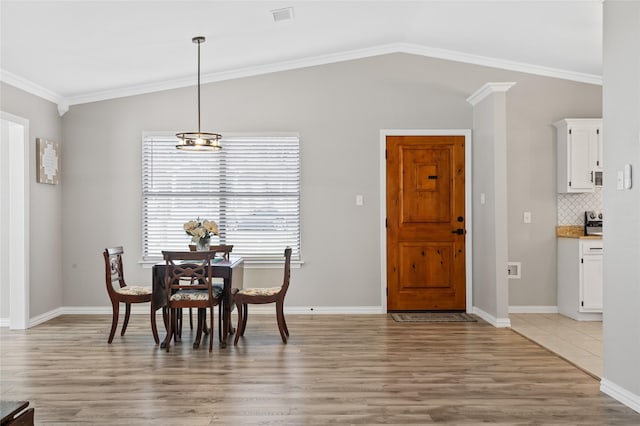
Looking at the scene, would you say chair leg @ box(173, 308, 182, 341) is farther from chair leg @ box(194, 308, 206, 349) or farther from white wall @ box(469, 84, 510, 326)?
white wall @ box(469, 84, 510, 326)

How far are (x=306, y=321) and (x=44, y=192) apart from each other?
3.25 metres

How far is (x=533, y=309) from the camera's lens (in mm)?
6477

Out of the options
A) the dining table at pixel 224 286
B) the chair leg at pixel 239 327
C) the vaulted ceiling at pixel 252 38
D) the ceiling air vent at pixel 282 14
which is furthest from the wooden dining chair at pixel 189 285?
the ceiling air vent at pixel 282 14

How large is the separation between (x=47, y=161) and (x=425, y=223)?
4.37m

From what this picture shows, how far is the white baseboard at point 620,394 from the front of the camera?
329cm

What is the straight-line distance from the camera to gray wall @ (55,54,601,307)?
652 centimetres

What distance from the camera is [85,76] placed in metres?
5.74

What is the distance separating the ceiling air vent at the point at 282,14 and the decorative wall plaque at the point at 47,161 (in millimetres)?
2967

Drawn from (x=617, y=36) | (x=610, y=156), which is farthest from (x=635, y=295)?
(x=617, y=36)

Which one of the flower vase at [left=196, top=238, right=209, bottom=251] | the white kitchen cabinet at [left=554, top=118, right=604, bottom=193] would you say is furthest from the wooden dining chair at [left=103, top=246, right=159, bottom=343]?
the white kitchen cabinet at [left=554, top=118, right=604, bottom=193]

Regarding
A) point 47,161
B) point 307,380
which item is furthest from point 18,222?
point 307,380

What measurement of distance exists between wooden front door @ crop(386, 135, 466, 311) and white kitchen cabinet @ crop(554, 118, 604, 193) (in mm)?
1164

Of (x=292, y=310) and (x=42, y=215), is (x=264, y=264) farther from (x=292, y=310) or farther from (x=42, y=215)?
(x=42, y=215)

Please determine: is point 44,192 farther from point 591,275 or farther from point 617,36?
point 591,275
